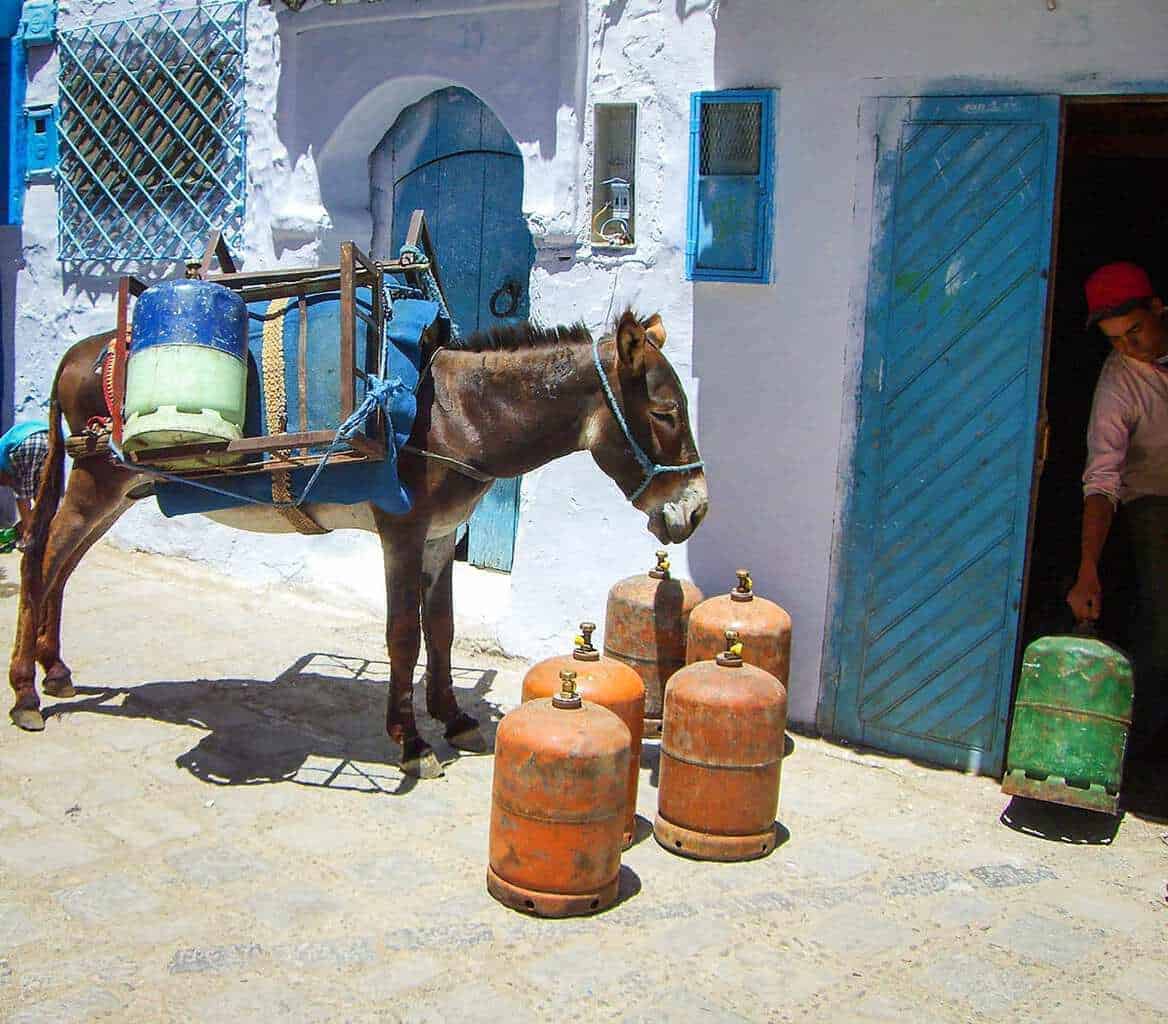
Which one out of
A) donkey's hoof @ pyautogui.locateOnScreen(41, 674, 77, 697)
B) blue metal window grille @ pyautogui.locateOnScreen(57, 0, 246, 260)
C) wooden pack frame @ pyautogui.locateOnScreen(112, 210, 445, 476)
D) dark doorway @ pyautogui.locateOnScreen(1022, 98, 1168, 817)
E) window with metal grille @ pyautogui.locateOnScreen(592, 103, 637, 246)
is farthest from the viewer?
blue metal window grille @ pyautogui.locateOnScreen(57, 0, 246, 260)

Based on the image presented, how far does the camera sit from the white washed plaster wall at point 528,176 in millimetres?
5836

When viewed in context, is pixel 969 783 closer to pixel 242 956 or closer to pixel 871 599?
pixel 871 599

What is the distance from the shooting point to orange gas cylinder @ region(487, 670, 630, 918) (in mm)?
3631

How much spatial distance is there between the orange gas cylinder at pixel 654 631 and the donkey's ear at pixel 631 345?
40.9 inches

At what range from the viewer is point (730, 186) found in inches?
216

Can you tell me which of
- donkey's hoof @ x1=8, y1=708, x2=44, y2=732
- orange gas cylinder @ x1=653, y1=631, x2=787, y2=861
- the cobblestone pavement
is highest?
orange gas cylinder @ x1=653, y1=631, x2=787, y2=861

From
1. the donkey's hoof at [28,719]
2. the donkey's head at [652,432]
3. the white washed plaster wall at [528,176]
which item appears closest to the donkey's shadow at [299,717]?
the donkey's hoof at [28,719]

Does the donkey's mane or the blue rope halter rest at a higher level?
the donkey's mane

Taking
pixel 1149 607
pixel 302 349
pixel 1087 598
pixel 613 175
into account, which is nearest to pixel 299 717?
pixel 302 349

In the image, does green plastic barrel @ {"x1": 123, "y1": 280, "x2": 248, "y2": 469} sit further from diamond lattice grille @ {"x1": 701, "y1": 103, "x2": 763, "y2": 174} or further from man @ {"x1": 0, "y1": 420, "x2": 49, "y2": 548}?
man @ {"x1": 0, "y1": 420, "x2": 49, "y2": 548}

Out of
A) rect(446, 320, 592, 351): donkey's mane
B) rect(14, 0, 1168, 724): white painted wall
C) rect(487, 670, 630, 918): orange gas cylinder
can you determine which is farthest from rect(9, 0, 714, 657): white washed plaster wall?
rect(487, 670, 630, 918): orange gas cylinder

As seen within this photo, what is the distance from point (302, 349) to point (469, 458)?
29.8 inches

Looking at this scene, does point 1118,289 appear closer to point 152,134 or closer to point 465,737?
point 465,737

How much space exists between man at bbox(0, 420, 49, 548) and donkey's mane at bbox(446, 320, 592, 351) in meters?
3.02
